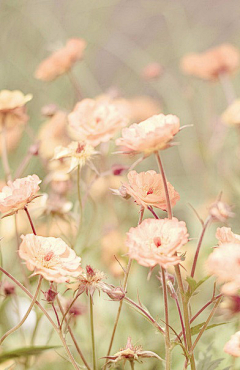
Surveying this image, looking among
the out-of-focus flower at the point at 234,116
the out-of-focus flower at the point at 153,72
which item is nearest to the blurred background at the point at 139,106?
the out-of-focus flower at the point at 153,72

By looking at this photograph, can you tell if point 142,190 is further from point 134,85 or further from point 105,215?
point 134,85

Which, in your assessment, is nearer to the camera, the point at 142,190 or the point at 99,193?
the point at 142,190

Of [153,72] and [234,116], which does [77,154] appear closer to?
[234,116]

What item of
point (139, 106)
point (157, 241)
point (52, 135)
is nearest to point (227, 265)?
point (157, 241)

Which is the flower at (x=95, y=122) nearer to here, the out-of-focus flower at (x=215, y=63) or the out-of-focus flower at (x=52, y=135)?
the out-of-focus flower at (x=52, y=135)

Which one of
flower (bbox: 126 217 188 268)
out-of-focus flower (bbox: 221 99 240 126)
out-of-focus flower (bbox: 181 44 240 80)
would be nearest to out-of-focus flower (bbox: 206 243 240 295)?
flower (bbox: 126 217 188 268)

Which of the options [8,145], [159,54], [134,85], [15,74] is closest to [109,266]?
[8,145]
